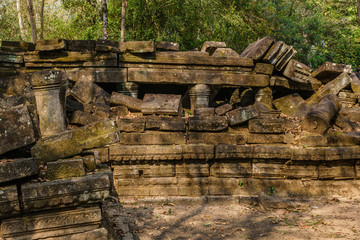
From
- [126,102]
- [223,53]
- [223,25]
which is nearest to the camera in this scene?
[126,102]

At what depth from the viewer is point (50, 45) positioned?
7.99 meters

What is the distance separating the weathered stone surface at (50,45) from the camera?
26.1ft

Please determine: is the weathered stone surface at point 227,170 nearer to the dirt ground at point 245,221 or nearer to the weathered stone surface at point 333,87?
the dirt ground at point 245,221

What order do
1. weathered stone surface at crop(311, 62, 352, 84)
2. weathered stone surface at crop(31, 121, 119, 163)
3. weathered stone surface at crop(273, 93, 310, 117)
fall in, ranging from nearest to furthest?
weathered stone surface at crop(31, 121, 119, 163), weathered stone surface at crop(273, 93, 310, 117), weathered stone surface at crop(311, 62, 352, 84)

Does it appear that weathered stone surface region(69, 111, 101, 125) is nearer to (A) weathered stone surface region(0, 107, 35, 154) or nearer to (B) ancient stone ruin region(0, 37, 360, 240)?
(B) ancient stone ruin region(0, 37, 360, 240)

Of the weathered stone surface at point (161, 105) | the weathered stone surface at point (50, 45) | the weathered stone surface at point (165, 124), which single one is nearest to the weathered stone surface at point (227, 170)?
the weathered stone surface at point (165, 124)

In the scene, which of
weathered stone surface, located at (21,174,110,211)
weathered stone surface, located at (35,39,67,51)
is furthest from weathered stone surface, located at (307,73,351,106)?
weathered stone surface, located at (21,174,110,211)

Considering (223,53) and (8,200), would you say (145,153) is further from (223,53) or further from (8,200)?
(223,53)

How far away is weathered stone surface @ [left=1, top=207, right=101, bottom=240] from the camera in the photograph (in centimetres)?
335

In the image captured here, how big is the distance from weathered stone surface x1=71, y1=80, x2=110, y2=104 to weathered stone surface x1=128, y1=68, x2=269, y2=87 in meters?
0.82

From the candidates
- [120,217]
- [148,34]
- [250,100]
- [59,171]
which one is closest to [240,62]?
[250,100]

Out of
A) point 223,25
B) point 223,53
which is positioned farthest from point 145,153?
point 223,25

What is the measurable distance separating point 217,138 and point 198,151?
48 cm

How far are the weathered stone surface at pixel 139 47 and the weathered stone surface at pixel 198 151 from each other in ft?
8.61
